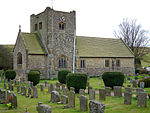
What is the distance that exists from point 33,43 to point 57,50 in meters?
3.90

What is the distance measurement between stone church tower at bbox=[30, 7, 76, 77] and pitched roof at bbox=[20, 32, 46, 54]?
25.5 inches

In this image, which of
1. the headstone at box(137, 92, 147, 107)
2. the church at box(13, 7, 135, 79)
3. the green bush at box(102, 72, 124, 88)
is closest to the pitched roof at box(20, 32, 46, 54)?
the church at box(13, 7, 135, 79)

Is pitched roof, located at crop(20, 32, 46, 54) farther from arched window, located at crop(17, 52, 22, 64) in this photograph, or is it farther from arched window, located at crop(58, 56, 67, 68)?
arched window, located at crop(58, 56, 67, 68)

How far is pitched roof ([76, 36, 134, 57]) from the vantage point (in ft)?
116

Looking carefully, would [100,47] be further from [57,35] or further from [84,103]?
[84,103]

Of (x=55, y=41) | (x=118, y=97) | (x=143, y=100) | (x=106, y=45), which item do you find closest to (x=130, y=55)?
(x=106, y=45)

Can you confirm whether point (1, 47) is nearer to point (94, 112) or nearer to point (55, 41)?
point (55, 41)

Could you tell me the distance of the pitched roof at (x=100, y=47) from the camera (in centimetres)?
3543

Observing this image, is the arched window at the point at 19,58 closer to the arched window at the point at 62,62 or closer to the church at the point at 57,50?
the church at the point at 57,50

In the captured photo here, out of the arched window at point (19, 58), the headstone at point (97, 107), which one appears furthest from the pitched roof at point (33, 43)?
the headstone at point (97, 107)

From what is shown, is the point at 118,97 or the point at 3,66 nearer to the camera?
the point at 118,97

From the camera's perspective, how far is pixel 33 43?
104 feet

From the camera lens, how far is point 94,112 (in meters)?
8.31

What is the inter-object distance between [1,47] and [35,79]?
1252 inches
